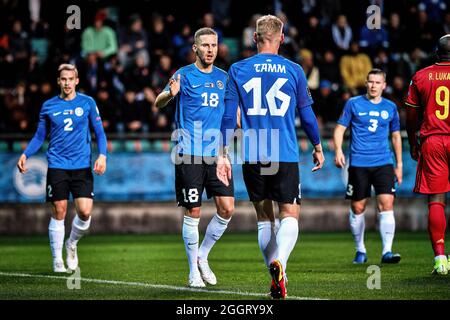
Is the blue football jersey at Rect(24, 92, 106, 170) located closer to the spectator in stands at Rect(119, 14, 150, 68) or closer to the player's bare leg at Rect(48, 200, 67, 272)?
the player's bare leg at Rect(48, 200, 67, 272)

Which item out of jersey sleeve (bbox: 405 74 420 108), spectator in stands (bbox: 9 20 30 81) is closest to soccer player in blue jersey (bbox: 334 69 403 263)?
jersey sleeve (bbox: 405 74 420 108)

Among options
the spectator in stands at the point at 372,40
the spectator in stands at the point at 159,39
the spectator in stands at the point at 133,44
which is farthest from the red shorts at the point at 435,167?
the spectator in stands at the point at 159,39

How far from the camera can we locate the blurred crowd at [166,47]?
21.0m

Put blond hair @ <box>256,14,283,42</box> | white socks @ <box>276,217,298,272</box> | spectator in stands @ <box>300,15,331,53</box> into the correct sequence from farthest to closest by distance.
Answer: spectator in stands @ <box>300,15,331,53</box>, blond hair @ <box>256,14,283,42</box>, white socks @ <box>276,217,298,272</box>

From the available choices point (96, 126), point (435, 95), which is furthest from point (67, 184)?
point (435, 95)

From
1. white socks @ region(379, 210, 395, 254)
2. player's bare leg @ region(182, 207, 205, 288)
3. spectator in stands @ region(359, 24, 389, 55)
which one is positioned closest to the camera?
player's bare leg @ region(182, 207, 205, 288)

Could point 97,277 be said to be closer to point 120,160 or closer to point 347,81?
point 120,160

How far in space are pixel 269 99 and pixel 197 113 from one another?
1586 mm

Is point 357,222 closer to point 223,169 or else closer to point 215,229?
point 215,229

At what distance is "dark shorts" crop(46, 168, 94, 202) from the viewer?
Answer: 1287 cm

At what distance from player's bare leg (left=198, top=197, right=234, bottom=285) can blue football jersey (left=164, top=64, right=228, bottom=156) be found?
1.67ft
